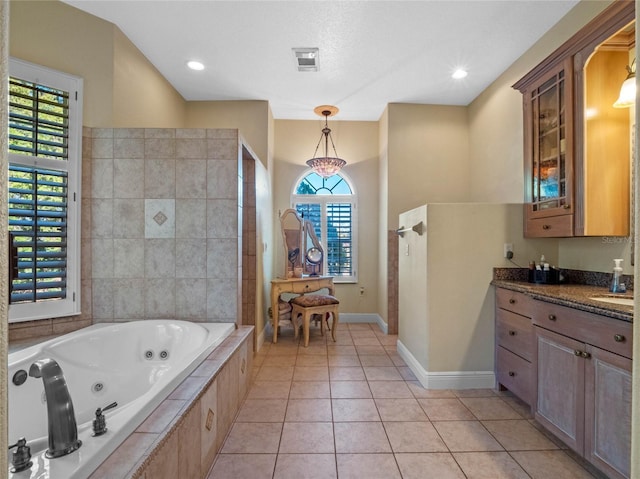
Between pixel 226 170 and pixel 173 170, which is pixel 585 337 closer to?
pixel 226 170

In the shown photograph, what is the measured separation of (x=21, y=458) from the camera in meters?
0.96

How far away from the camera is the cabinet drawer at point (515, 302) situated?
219cm

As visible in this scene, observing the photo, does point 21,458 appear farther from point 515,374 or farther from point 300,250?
point 300,250

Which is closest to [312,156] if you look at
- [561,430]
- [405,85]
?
[405,85]

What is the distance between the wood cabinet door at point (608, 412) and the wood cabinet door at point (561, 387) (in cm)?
5

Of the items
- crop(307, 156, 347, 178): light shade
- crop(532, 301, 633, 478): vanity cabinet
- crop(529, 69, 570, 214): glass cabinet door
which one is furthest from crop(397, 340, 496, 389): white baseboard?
crop(307, 156, 347, 178): light shade

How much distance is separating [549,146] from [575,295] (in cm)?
117

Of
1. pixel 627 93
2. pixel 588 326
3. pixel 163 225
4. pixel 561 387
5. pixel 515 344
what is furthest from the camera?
pixel 163 225

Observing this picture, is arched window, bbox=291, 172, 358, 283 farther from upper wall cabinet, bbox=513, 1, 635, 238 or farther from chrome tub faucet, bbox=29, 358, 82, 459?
chrome tub faucet, bbox=29, 358, 82, 459

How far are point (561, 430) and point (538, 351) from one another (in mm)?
440

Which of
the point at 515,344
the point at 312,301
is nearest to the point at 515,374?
the point at 515,344

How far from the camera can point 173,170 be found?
8.41 feet

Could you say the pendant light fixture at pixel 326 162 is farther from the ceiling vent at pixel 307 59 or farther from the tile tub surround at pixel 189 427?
the tile tub surround at pixel 189 427

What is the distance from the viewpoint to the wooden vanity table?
3.75m
